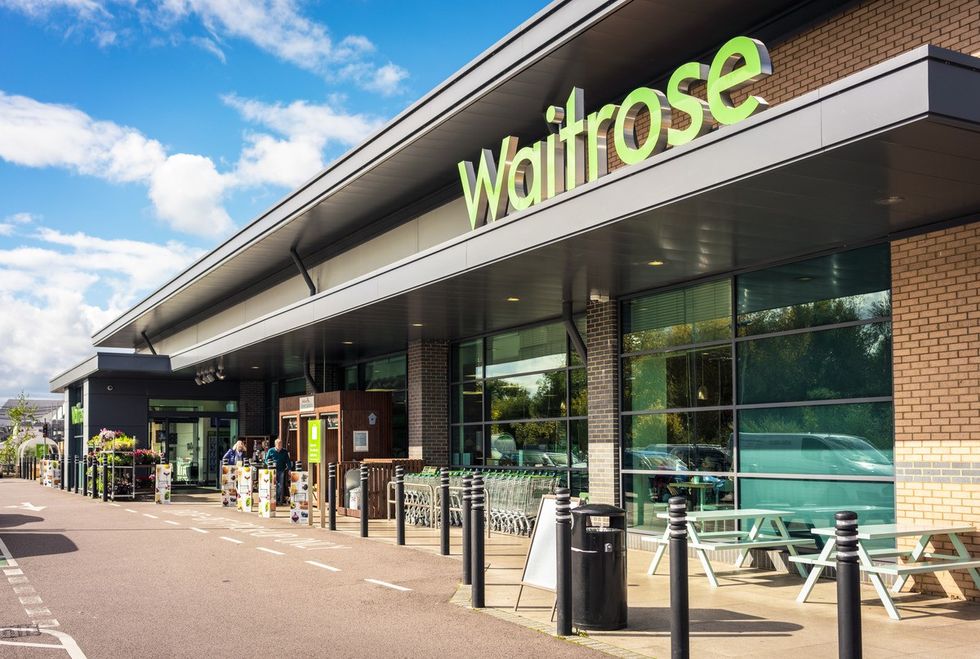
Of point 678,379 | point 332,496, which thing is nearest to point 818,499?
point 678,379

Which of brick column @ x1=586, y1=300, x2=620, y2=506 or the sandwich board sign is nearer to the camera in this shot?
the sandwich board sign

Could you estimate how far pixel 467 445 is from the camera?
21938mm

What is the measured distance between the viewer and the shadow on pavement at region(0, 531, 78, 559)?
15.4 m

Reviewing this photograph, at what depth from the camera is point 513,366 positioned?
20.3 metres

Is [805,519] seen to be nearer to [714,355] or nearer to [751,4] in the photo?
[714,355]

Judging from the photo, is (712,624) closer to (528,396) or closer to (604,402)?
(604,402)

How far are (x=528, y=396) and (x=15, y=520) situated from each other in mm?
11249

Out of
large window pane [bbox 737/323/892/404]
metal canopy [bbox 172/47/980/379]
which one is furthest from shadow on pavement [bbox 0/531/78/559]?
large window pane [bbox 737/323/892/404]

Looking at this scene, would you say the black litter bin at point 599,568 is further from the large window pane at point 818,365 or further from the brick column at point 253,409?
the brick column at point 253,409

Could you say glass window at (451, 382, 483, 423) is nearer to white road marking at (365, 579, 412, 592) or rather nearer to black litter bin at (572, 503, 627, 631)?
white road marking at (365, 579, 412, 592)

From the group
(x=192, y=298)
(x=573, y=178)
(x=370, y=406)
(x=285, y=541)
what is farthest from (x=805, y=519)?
(x=192, y=298)

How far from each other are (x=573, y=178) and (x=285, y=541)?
829 cm

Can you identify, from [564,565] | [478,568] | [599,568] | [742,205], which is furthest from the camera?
[478,568]

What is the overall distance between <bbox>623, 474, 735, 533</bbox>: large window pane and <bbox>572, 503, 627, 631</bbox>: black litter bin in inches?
197
